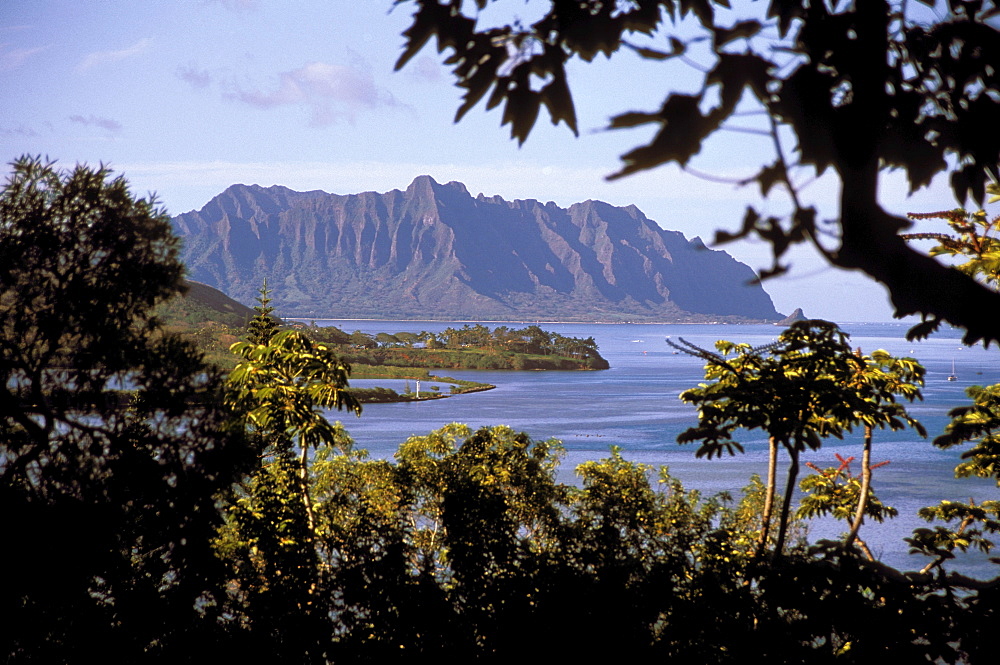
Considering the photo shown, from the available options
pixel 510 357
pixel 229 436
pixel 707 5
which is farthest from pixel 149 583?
pixel 510 357

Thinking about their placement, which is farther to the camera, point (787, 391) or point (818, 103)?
point (787, 391)

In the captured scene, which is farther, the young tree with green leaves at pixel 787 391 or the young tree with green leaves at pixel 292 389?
the young tree with green leaves at pixel 292 389

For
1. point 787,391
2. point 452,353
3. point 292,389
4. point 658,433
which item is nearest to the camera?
point 787,391

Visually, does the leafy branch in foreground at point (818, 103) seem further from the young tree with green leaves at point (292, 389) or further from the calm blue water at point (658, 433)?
the young tree with green leaves at point (292, 389)

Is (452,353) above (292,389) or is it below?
below

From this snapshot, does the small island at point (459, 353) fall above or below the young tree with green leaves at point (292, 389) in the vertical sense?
below

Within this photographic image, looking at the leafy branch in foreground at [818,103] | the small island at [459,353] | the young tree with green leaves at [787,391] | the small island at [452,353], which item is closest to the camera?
the leafy branch in foreground at [818,103]

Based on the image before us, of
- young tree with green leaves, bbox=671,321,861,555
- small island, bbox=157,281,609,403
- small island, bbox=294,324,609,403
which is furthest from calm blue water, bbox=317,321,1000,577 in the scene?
small island, bbox=294,324,609,403

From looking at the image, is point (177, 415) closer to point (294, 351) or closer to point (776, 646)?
point (294, 351)

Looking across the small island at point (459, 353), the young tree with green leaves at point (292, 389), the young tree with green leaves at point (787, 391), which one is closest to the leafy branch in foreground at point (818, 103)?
the young tree with green leaves at point (787, 391)

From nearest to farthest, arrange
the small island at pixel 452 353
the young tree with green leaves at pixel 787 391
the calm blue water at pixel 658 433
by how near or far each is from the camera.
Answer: the young tree with green leaves at pixel 787 391 < the calm blue water at pixel 658 433 < the small island at pixel 452 353

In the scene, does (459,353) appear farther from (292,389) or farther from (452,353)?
(292,389)

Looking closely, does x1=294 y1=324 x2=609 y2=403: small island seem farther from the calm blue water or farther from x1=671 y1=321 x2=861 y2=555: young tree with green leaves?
x1=671 y1=321 x2=861 y2=555: young tree with green leaves

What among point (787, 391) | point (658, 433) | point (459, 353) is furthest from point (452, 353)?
point (787, 391)
